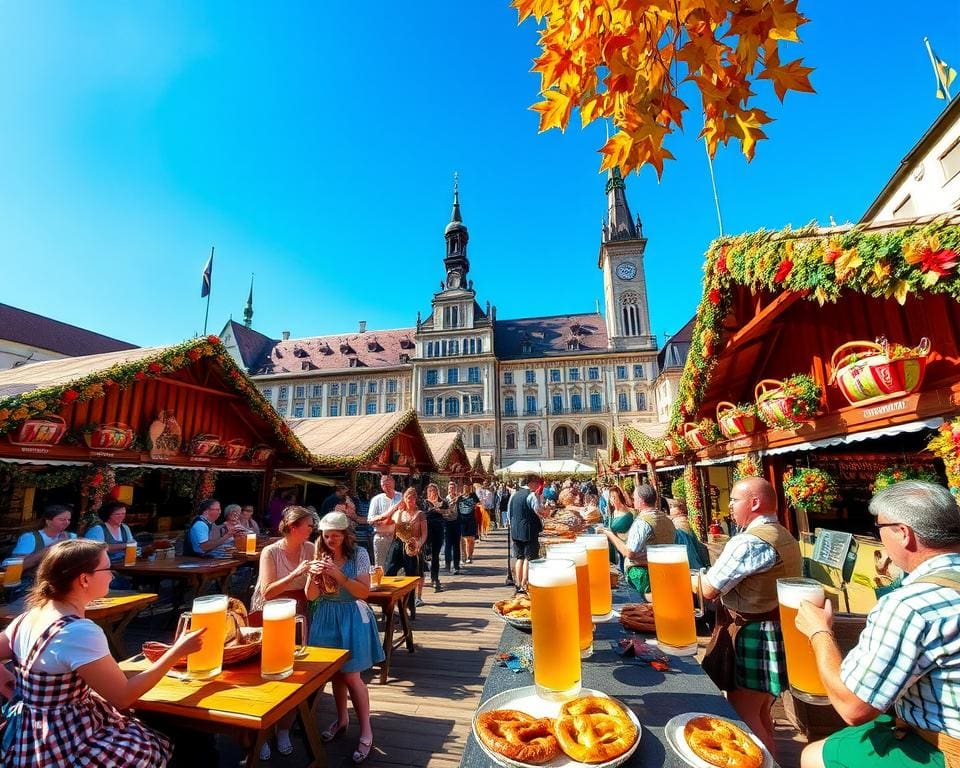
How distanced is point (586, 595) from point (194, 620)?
1888 millimetres

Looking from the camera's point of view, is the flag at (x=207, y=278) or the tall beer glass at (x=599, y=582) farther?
the flag at (x=207, y=278)

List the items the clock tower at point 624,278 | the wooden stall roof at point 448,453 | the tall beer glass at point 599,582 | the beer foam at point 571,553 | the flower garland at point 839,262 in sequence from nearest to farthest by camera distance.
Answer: the beer foam at point 571,553 < the tall beer glass at point 599,582 < the flower garland at point 839,262 < the wooden stall roof at point 448,453 < the clock tower at point 624,278

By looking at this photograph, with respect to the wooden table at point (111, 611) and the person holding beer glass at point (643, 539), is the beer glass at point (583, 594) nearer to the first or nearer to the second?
the person holding beer glass at point (643, 539)

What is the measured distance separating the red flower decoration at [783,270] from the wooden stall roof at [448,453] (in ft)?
41.5

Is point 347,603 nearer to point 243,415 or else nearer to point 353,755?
point 353,755

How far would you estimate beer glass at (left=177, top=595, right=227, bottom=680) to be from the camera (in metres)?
2.16

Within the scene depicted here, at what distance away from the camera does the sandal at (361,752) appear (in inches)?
121

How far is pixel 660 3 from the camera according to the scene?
1411mm

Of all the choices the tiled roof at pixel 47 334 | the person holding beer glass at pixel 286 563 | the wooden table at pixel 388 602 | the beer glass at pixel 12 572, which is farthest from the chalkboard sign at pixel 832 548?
the tiled roof at pixel 47 334

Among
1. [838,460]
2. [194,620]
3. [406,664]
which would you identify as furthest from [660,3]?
[838,460]

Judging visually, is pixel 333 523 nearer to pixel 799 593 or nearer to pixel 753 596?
pixel 753 596

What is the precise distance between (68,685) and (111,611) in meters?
2.60

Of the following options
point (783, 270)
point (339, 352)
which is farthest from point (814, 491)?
point (339, 352)

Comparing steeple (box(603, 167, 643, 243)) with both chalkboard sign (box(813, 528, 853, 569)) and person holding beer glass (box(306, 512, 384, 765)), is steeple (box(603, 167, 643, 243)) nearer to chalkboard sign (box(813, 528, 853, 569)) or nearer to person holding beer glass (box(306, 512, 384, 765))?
chalkboard sign (box(813, 528, 853, 569))
